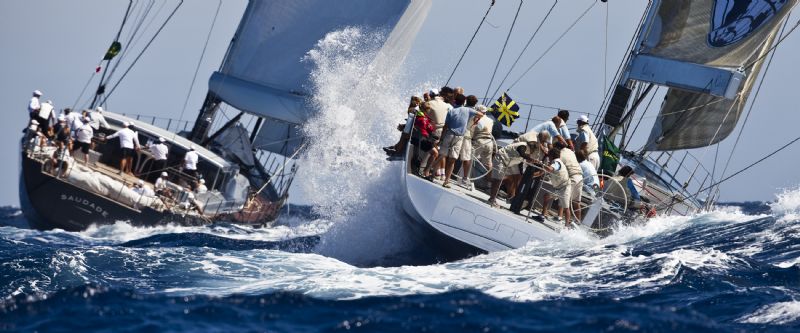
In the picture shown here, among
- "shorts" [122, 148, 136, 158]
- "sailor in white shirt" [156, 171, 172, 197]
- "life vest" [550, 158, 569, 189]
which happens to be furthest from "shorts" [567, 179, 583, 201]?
"shorts" [122, 148, 136, 158]

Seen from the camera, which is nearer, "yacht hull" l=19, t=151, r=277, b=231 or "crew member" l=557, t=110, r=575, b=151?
"crew member" l=557, t=110, r=575, b=151

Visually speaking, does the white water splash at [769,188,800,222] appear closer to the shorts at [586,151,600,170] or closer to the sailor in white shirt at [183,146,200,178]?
the shorts at [586,151,600,170]

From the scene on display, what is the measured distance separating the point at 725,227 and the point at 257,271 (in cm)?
733

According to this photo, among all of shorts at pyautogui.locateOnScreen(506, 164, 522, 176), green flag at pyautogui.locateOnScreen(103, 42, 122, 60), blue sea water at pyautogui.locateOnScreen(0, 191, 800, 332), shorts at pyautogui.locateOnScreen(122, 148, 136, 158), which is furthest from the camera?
green flag at pyautogui.locateOnScreen(103, 42, 122, 60)

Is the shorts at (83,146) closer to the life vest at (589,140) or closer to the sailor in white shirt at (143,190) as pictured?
the sailor in white shirt at (143,190)

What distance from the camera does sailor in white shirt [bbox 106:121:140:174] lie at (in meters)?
24.0

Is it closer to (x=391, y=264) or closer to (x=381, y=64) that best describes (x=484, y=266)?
(x=391, y=264)

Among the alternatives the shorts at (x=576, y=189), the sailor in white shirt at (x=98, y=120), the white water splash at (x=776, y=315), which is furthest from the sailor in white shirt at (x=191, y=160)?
the white water splash at (x=776, y=315)

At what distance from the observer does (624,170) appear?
18.5m

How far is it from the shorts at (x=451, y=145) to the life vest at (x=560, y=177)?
49.1 inches

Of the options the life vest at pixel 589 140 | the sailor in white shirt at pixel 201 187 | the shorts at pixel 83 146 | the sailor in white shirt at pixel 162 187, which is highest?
the life vest at pixel 589 140

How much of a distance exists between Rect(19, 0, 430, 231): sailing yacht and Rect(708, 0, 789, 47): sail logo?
8.89m

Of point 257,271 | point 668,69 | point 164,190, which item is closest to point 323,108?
point 164,190

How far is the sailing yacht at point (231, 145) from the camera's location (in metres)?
22.5
